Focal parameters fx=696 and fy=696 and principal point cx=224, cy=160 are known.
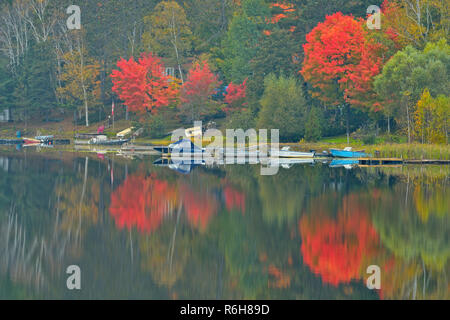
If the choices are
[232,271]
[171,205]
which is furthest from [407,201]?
[232,271]

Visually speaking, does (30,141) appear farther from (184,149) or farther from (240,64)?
(184,149)

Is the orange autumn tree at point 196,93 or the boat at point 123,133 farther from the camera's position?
the boat at point 123,133

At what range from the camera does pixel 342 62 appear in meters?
78.1

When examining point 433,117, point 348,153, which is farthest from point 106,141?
point 433,117

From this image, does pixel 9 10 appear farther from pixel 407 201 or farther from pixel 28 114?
pixel 407 201

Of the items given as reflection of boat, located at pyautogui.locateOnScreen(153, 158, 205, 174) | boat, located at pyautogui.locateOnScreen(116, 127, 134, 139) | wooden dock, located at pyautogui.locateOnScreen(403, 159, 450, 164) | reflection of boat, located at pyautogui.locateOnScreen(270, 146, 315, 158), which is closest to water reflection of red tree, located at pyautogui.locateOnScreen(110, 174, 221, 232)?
reflection of boat, located at pyautogui.locateOnScreen(153, 158, 205, 174)

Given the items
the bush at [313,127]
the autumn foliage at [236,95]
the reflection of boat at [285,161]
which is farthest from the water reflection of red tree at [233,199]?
the autumn foliage at [236,95]

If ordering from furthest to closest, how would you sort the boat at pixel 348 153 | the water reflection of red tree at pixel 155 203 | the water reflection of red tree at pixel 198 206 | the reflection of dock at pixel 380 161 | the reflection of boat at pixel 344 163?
the boat at pixel 348 153 → the reflection of dock at pixel 380 161 → the reflection of boat at pixel 344 163 → the water reflection of red tree at pixel 198 206 → the water reflection of red tree at pixel 155 203

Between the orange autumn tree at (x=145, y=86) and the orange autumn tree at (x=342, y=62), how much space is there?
26013 millimetres

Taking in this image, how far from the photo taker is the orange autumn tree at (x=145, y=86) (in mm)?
100938

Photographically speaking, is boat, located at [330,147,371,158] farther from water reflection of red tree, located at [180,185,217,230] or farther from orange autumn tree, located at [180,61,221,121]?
orange autumn tree, located at [180,61,221,121]

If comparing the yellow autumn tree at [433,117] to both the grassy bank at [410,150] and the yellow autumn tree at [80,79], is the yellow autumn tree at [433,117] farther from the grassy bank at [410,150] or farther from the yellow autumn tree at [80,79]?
the yellow autumn tree at [80,79]

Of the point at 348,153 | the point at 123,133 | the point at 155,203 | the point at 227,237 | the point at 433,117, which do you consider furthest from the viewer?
the point at 123,133

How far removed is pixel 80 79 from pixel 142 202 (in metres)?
78.0
